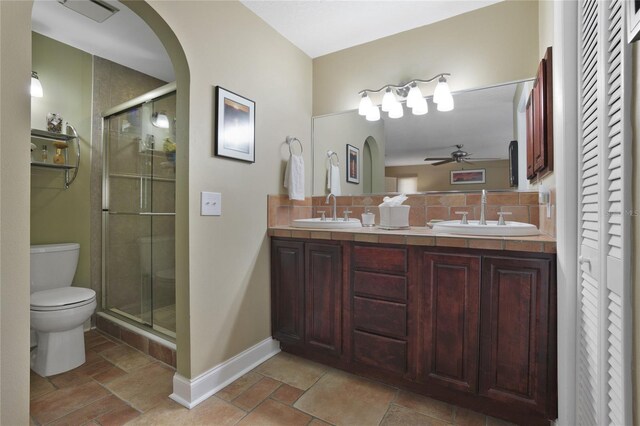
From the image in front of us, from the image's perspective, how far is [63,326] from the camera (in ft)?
6.25

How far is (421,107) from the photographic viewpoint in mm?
2283

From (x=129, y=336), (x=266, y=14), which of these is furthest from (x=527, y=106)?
(x=129, y=336)

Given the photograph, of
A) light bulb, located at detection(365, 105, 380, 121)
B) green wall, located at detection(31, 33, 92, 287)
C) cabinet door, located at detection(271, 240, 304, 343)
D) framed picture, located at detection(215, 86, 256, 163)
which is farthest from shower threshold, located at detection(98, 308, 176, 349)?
light bulb, located at detection(365, 105, 380, 121)

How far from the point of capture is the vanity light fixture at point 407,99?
216 cm

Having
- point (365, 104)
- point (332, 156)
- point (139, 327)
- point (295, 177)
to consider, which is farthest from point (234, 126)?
point (139, 327)

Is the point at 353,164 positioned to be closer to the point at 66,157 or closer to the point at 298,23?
the point at 298,23

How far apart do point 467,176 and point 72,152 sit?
3116 mm

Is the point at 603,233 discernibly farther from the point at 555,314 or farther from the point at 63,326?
the point at 63,326

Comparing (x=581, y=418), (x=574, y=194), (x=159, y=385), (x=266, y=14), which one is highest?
(x=266, y=14)

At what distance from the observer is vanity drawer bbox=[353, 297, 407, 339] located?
5.54ft

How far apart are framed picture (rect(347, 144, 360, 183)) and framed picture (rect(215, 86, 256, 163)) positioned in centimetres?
86

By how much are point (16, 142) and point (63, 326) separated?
1372 mm

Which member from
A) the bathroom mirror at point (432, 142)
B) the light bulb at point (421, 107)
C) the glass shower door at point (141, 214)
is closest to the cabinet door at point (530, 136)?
the bathroom mirror at point (432, 142)

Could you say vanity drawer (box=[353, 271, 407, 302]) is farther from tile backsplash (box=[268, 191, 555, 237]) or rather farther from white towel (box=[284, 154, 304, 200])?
white towel (box=[284, 154, 304, 200])
